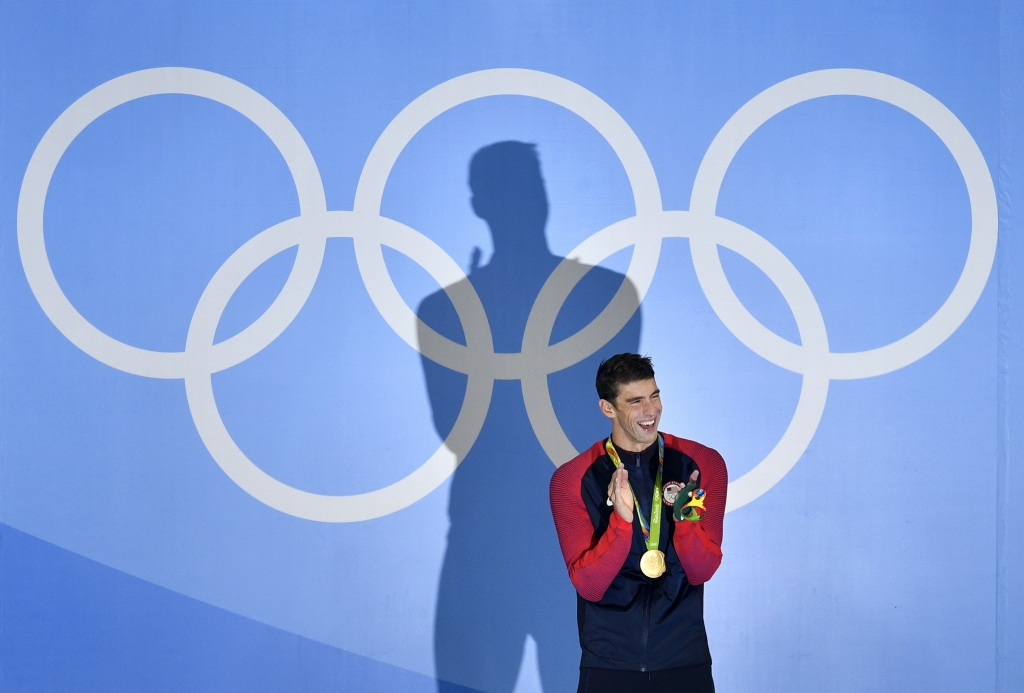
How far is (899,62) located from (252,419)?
3.36 meters

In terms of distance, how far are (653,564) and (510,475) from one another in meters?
1.26

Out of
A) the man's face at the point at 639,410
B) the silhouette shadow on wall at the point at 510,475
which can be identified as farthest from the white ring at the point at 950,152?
the man's face at the point at 639,410

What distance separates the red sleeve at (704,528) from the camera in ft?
8.64

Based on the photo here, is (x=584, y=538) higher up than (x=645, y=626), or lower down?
higher up

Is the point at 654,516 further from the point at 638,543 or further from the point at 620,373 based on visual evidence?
the point at 620,373

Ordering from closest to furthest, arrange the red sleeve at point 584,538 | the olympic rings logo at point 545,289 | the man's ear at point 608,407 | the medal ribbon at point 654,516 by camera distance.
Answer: the red sleeve at point 584,538
the medal ribbon at point 654,516
the man's ear at point 608,407
the olympic rings logo at point 545,289

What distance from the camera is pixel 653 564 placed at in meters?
2.66

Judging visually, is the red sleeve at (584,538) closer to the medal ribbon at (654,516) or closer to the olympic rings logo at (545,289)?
the medal ribbon at (654,516)

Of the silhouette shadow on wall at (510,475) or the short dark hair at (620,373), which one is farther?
the silhouette shadow on wall at (510,475)

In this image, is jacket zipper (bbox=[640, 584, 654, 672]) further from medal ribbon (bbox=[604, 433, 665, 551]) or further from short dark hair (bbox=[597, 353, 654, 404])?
short dark hair (bbox=[597, 353, 654, 404])

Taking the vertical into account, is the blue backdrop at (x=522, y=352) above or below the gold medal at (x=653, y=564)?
above

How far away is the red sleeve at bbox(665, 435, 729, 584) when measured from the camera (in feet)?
8.64

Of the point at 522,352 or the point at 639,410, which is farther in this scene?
the point at 522,352

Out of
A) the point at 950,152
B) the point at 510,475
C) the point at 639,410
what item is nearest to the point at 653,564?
the point at 639,410
